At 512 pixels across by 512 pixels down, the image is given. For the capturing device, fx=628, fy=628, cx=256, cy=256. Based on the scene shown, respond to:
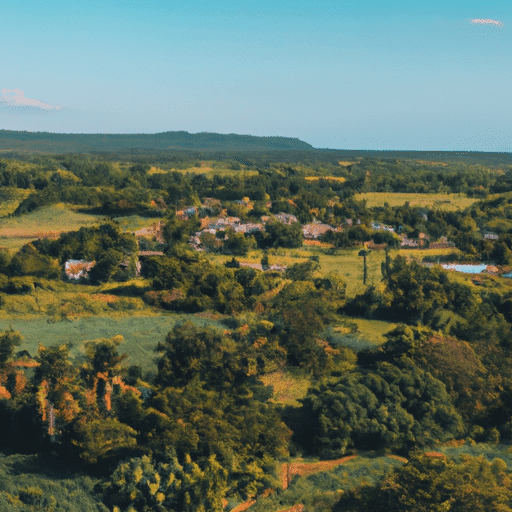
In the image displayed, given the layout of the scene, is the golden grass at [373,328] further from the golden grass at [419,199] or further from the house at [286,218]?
the golden grass at [419,199]

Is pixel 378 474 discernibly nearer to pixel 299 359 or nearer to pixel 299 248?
pixel 299 359

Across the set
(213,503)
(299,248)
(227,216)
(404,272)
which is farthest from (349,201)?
(213,503)

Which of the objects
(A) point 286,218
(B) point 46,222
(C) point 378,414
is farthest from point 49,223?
(C) point 378,414

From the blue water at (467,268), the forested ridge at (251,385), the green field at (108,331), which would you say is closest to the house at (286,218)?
the forested ridge at (251,385)

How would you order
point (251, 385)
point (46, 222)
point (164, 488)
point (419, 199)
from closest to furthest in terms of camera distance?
point (164, 488)
point (251, 385)
point (46, 222)
point (419, 199)

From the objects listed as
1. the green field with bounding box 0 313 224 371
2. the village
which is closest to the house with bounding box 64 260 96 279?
the village

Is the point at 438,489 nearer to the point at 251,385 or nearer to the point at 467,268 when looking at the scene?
the point at 251,385
